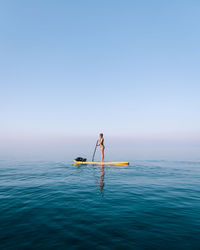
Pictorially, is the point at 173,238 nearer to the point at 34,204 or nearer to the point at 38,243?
the point at 38,243

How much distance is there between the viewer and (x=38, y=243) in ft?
14.9

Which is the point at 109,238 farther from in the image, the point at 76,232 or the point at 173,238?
the point at 173,238

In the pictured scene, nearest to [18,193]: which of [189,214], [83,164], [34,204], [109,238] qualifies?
[34,204]

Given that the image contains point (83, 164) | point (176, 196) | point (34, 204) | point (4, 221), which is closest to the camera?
point (4, 221)

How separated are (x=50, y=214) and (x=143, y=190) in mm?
6943

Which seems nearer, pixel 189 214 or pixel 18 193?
pixel 189 214

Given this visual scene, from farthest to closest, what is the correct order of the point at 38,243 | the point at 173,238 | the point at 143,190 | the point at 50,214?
the point at 143,190 < the point at 50,214 < the point at 173,238 < the point at 38,243

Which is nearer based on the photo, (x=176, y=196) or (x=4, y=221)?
(x=4, y=221)

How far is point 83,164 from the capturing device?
2462 cm

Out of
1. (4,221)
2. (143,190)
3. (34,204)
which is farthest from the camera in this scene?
(143,190)

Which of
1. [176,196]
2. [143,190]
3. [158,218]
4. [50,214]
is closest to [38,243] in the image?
[50,214]

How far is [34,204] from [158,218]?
6.54 m

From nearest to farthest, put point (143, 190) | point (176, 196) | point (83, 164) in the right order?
1. point (176, 196)
2. point (143, 190)
3. point (83, 164)

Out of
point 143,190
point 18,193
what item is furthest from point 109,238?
point 18,193
